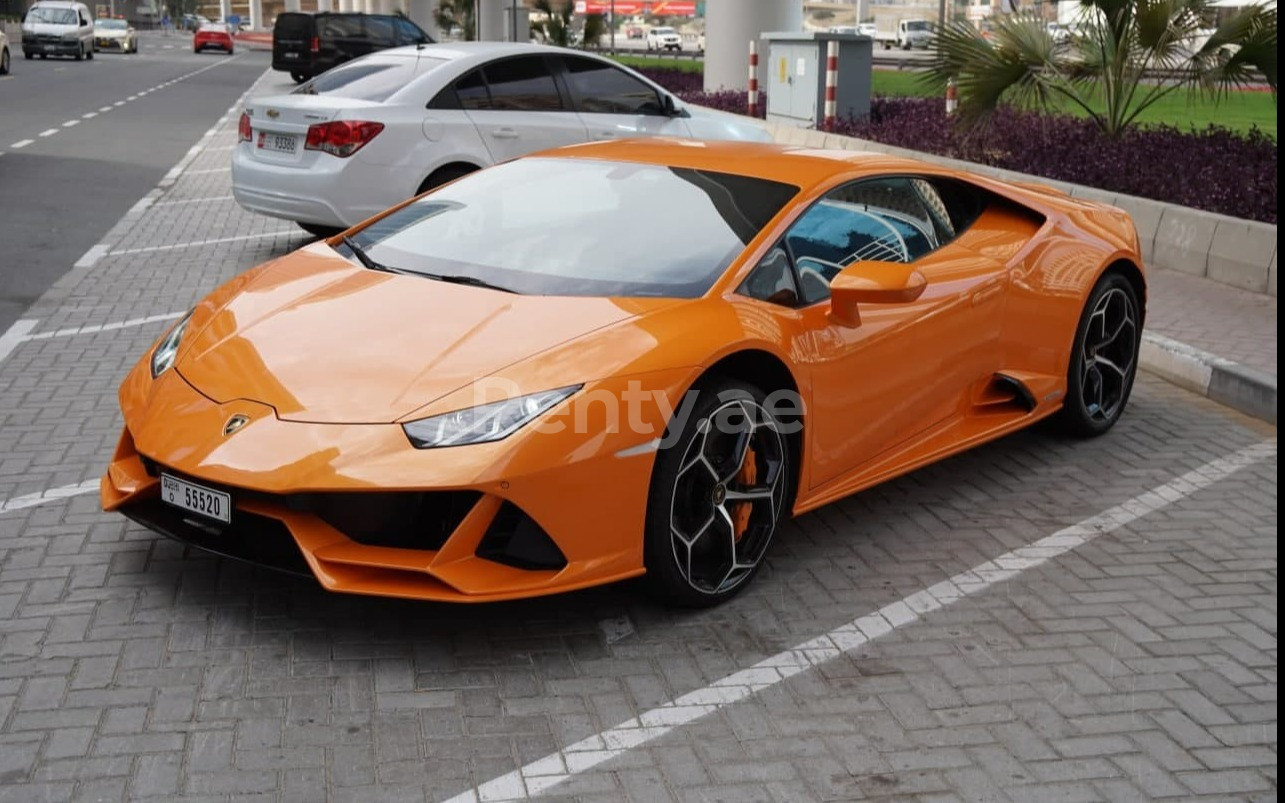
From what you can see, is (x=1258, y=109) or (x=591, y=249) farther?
(x=1258, y=109)

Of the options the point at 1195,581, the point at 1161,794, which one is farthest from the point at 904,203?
the point at 1161,794

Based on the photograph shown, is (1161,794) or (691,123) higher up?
(691,123)

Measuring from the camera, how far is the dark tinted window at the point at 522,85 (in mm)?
10664

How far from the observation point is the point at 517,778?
11.3 feet

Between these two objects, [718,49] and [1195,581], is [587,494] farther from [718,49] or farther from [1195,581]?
[718,49]

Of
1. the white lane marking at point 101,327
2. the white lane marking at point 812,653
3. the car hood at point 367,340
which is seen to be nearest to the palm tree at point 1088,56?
the white lane marking at point 812,653

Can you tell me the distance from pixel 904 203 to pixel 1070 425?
1.48 metres

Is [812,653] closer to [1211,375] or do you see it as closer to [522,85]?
[1211,375]

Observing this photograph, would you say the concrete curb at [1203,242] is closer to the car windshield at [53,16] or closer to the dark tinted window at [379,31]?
the dark tinted window at [379,31]

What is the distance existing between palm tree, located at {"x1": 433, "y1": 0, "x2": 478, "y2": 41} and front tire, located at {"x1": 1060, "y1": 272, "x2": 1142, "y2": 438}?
4241 centimetres

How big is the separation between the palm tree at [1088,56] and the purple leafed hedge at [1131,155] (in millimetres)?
398

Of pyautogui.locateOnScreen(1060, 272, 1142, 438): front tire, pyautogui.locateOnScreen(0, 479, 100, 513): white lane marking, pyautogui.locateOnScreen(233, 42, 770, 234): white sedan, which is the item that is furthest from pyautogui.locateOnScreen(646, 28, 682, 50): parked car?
pyautogui.locateOnScreen(0, 479, 100, 513): white lane marking

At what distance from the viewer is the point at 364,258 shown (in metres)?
5.18

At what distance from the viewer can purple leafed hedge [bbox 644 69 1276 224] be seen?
10.5 m
